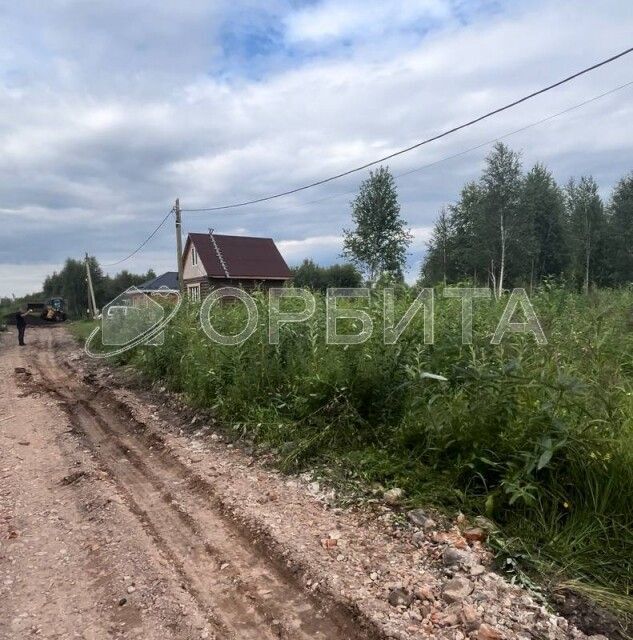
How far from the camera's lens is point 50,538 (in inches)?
139

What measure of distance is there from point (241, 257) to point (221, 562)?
3001 cm

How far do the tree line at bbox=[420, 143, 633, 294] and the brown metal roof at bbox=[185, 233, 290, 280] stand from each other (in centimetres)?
988

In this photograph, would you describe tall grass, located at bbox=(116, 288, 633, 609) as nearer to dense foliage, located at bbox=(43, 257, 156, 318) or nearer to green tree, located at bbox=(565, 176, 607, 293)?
green tree, located at bbox=(565, 176, 607, 293)

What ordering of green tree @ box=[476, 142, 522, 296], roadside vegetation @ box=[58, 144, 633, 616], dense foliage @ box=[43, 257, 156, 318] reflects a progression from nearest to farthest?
roadside vegetation @ box=[58, 144, 633, 616], green tree @ box=[476, 142, 522, 296], dense foliage @ box=[43, 257, 156, 318]

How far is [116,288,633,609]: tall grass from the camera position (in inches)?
121

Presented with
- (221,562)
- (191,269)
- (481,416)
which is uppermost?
(191,269)

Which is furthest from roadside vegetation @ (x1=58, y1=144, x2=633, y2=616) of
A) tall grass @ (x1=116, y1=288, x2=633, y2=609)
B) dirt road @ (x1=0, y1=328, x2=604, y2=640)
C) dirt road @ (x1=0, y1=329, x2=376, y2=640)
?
dirt road @ (x1=0, y1=329, x2=376, y2=640)

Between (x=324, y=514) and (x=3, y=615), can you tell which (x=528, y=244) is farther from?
(x=3, y=615)

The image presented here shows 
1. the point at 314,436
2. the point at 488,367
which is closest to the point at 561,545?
the point at 488,367

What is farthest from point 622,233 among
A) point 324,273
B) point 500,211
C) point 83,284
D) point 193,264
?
point 83,284

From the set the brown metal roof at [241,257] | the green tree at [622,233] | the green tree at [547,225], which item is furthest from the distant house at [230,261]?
the green tree at [622,233]

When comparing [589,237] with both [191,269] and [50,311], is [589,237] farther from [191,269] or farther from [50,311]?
[50,311]

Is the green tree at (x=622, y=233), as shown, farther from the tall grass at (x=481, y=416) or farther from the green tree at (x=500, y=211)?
the tall grass at (x=481, y=416)

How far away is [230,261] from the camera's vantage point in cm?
3161
